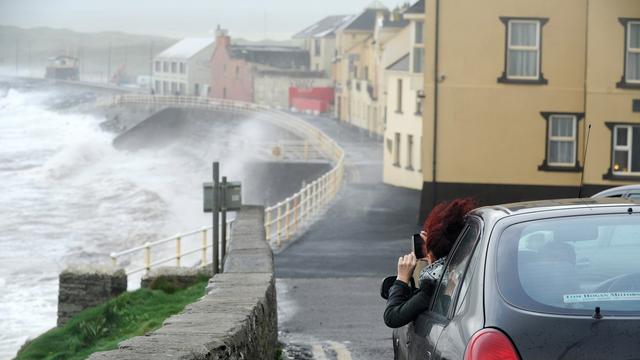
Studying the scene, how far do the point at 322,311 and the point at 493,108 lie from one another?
18.1 metres

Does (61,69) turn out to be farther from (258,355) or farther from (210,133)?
(258,355)

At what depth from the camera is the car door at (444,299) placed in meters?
5.29

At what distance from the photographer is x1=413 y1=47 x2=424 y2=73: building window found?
134ft

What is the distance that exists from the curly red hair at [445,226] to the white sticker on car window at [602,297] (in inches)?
62.7

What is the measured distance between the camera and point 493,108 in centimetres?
3322

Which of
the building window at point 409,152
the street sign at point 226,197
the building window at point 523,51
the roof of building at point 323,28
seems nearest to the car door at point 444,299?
the street sign at point 226,197

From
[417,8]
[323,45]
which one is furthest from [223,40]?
[417,8]

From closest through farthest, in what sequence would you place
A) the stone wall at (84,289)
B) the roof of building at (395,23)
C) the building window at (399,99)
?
the stone wall at (84,289) → the building window at (399,99) → the roof of building at (395,23)

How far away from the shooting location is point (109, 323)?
14.4 metres

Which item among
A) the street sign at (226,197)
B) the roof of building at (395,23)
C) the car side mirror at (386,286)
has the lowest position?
the street sign at (226,197)

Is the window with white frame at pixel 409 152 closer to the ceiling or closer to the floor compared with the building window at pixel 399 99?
closer to the floor

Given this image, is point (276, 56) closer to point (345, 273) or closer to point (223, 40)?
point (223, 40)

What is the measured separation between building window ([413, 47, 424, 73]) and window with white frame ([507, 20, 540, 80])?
7.74m

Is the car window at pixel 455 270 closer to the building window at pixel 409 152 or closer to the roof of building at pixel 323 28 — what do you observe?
the building window at pixel 409 152
